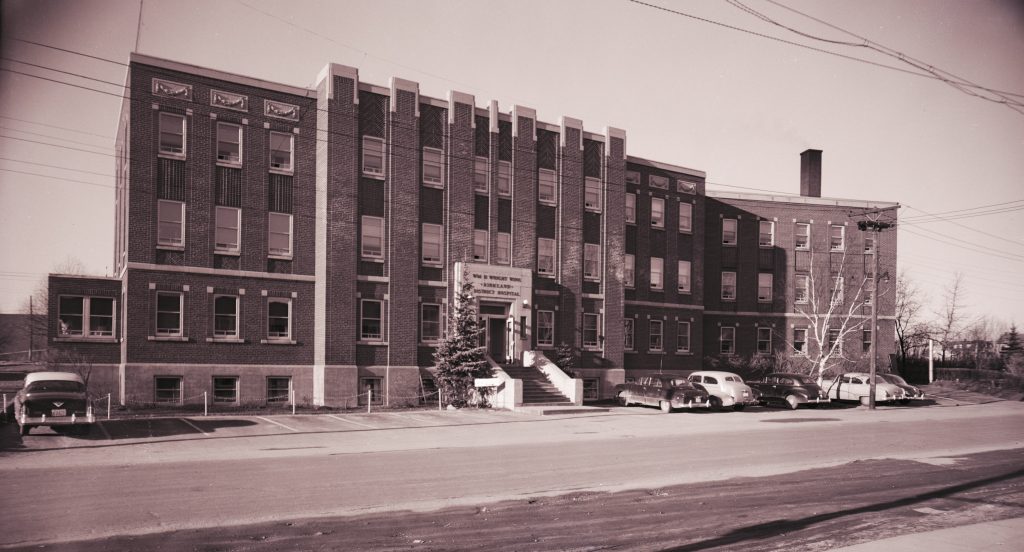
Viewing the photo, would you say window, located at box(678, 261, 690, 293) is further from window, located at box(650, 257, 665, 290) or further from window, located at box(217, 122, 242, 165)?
window, located at box(217, 122, 242, 165)

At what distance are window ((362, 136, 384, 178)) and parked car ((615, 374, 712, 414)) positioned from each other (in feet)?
49.9

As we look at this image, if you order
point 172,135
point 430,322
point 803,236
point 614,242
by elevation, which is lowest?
point 430,322

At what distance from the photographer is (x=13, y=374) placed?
63.7 m

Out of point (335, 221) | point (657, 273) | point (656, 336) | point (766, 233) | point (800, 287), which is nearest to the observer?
point (335, 221)

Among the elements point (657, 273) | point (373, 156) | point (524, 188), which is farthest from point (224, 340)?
point (657, 273)

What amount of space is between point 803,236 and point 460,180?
29359 mm

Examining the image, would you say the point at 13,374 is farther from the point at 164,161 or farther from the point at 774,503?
the point at 774,503

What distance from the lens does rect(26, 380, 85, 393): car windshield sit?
71.2ft

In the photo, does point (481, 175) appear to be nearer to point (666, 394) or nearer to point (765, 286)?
point (666, 394)

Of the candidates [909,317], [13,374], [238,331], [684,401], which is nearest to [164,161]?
[238,331]

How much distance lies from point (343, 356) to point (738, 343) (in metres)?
30.2

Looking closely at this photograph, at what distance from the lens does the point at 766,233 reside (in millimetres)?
54562

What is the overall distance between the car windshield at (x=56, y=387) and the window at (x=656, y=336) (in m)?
31.2

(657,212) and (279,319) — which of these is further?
(657,212)
